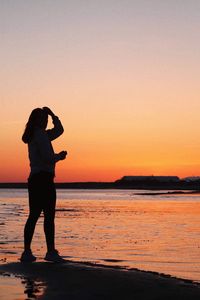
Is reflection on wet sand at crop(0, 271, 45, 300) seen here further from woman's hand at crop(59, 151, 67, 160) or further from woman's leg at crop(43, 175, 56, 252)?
woman's hand at crop(59, 151, 67, 160)

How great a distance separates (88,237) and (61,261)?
5821mm

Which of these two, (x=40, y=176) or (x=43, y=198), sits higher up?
(x=40, y=176)

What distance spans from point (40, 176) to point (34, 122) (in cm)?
78

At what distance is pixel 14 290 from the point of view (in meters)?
5.86

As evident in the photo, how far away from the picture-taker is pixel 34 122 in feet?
26.6

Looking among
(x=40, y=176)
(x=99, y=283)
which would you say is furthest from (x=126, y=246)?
(x=99, y=283)

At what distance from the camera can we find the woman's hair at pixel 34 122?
8109 millimetres

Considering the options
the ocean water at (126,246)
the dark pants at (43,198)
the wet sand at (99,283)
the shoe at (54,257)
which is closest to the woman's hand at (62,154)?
the dark pants at (43,198)

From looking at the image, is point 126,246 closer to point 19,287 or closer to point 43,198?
point 43,198

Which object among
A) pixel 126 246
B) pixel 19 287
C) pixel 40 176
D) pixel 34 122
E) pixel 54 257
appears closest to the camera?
pixel 19 287

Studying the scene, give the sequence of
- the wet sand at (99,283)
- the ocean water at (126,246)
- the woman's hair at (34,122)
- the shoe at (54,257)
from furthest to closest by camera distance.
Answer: the ocean water at (126,246) → the woman's hair at (34,122) → the shoe at (54,257) → the wet sand at (99,283)

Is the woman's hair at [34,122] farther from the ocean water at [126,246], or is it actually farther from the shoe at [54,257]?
the ocean water at [126,246]

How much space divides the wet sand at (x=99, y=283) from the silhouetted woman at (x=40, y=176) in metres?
0.60

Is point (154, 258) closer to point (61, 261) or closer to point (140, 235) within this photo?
point (61, 261)
